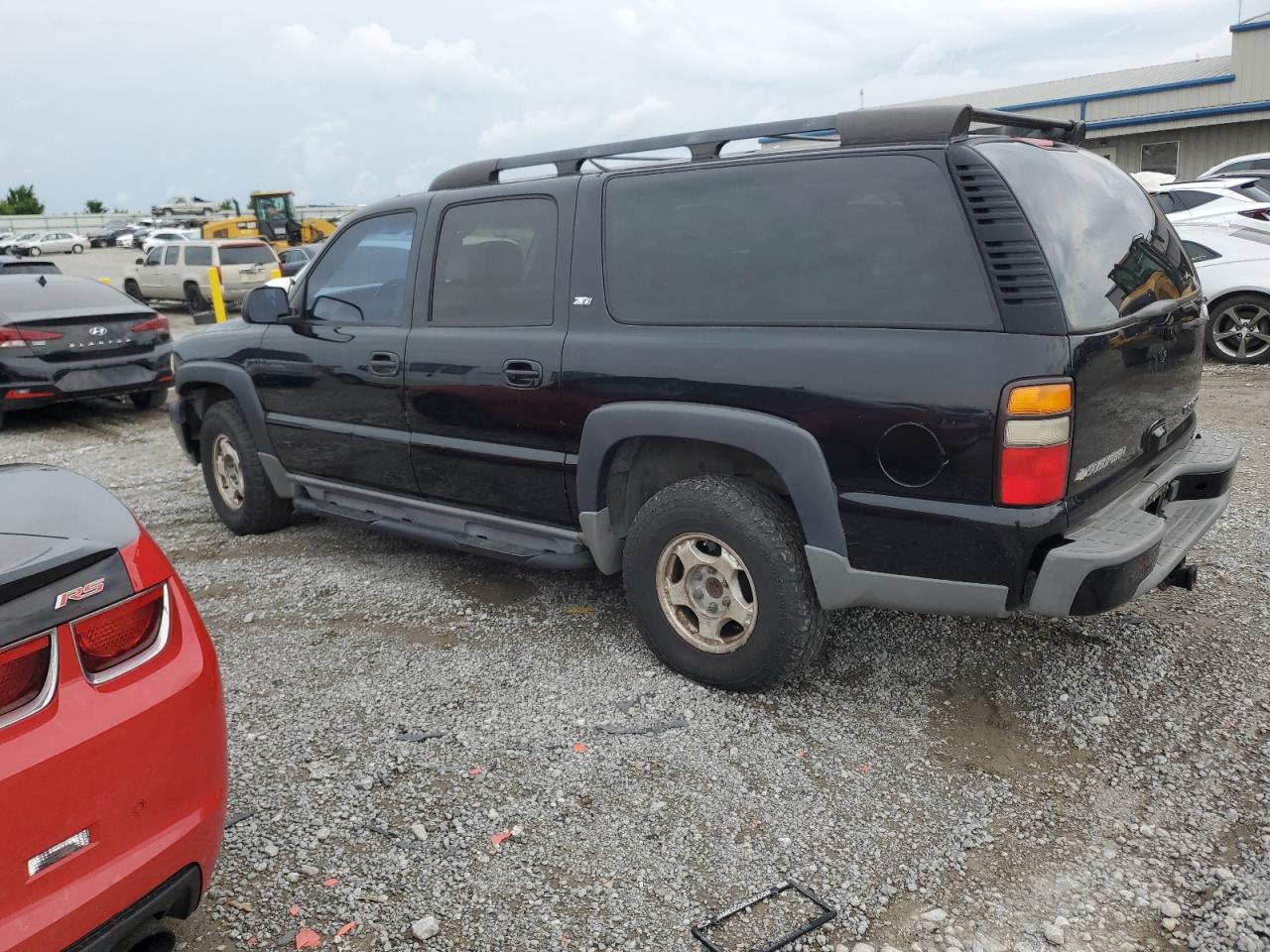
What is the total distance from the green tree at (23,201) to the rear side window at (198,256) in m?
62.0

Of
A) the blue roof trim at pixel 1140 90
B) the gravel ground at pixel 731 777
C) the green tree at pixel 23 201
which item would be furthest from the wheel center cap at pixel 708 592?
the green tree at pixel 23 201

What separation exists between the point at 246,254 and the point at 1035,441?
67.4ft

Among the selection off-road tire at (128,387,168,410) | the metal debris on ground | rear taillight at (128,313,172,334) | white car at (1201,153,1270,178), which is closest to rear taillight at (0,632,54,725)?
the metal debris on ground

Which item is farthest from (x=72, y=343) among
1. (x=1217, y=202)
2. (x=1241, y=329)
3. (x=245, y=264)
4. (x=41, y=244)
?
(x=41, y=244)

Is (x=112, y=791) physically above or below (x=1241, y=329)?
above

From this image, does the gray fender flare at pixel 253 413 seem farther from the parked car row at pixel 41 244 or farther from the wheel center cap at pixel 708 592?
the parked car row at pixel 41 244

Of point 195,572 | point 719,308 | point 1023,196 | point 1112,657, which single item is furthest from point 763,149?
point 195,572

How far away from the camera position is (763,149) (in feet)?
11.6

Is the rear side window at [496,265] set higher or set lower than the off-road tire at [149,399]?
higher

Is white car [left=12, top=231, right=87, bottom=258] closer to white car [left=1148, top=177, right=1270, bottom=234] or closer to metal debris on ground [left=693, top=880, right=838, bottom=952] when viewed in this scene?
white car [left=1148, top=177, right=1270, bottom=234]

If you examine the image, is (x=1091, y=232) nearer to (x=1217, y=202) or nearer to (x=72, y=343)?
(x=72, y=343)

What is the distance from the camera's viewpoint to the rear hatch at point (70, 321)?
880 cm

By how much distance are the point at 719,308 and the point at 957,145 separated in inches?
36.0

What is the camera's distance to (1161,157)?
28.5 metres
